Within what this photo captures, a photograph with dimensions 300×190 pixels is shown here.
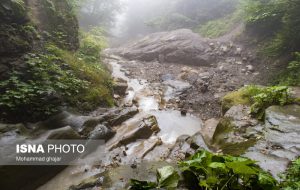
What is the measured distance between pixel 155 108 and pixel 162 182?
616 cm

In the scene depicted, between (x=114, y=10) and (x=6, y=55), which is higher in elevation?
(x=114, y=10)

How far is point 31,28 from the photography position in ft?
26.4

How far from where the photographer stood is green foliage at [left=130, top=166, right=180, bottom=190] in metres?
4.04

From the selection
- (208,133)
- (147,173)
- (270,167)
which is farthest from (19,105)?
(270,167)

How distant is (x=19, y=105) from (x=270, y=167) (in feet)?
19.1

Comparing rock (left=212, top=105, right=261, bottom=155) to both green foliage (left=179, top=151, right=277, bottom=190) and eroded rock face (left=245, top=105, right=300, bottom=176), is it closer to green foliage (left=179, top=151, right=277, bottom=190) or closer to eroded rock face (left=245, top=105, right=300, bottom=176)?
eroded rock face (left=245, top=105, right=300, bottom=176)

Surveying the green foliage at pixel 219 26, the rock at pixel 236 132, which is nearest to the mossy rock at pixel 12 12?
the rock at pixel 236 132

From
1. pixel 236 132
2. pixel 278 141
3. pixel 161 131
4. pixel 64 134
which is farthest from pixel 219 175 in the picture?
pixel 161 131

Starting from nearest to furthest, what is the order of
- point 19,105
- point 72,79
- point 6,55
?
point 19,105 < point 6,55 < point 72,79

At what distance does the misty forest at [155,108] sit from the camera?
4.63m

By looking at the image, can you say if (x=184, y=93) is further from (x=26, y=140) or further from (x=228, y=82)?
(x=26, y=140)

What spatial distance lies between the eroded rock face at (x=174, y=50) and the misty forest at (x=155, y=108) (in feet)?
0.75

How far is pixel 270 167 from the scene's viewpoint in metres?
4.49

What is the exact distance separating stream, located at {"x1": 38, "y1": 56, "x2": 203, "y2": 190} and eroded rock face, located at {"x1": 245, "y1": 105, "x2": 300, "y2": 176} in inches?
107
